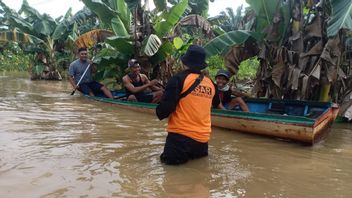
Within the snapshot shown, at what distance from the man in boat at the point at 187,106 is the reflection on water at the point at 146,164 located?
1.00 ft

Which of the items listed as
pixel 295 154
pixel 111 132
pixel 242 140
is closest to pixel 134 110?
pixel 111 132

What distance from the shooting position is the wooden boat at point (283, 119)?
235 inches

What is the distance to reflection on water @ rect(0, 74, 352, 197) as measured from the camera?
12.7 feet

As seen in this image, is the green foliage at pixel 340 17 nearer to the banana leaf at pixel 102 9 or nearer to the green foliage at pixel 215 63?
the banana leaf at pixel 102 9

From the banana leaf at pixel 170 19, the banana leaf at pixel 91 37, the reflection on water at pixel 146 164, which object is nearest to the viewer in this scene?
the reflection on water at pixel 146 164

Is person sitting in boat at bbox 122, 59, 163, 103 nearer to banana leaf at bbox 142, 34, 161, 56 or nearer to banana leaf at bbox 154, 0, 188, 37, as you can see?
banana leaf at bbox 142, 34, 161, 56

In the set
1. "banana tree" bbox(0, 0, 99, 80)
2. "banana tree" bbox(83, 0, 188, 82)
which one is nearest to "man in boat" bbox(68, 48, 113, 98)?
"banana tree" bbox(83, 0, 188, 82)

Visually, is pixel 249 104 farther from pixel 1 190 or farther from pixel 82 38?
pixel 82 38

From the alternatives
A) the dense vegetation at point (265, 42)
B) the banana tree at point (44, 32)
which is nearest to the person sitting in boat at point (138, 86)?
the dense vegetation at point (265, 42)

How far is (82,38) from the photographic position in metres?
12.7

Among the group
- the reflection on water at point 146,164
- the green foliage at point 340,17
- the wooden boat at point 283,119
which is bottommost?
the reflection on water at point 146,164

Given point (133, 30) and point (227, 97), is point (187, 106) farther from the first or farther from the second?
point (133, 30)

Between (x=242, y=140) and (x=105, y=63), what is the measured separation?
22.2 feet

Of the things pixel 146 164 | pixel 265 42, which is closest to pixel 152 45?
pixel 265 42
